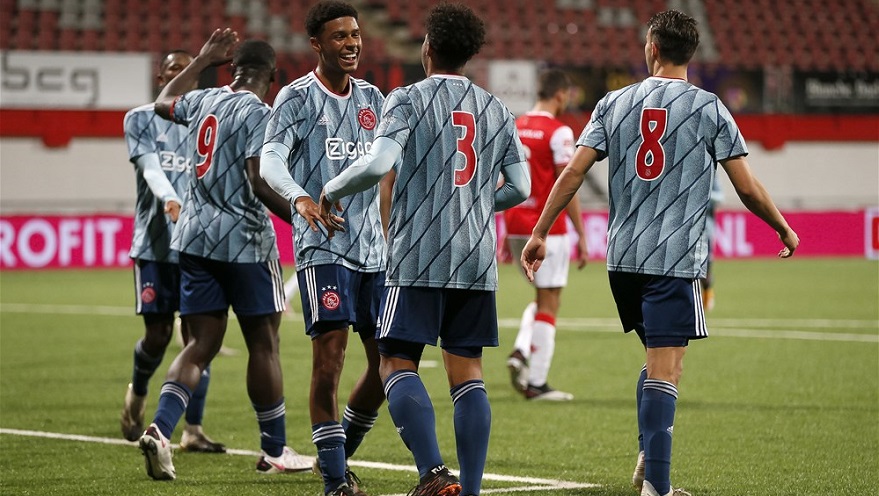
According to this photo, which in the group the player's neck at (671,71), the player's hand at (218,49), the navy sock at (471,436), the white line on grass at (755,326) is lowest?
the white line on grass at (755,326)

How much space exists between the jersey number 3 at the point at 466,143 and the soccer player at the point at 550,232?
4.20 metres

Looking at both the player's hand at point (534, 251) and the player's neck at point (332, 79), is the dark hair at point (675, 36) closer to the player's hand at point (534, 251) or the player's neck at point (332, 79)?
the player's hand at point (534, 251)

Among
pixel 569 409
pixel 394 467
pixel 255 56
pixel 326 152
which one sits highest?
pixel 255 56

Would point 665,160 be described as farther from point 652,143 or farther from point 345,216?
point 345,216

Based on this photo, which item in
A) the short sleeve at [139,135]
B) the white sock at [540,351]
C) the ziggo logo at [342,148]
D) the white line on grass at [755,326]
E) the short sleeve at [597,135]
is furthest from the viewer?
the white line on grass at [755,326]

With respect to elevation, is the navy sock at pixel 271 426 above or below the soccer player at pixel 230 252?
below

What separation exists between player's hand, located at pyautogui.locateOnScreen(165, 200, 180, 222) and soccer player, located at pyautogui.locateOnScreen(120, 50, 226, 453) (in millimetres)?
501

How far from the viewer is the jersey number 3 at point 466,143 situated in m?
4.69

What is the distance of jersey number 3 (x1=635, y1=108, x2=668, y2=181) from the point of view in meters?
5.09

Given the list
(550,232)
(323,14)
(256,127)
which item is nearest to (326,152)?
(323,14)

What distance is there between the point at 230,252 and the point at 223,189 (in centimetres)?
30

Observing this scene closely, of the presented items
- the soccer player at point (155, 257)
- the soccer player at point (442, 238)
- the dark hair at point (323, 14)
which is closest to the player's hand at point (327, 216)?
the soccer player at point (442, 238)

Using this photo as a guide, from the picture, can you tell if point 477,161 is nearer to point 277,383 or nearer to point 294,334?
point 277,383

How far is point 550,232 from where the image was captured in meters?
9.21
